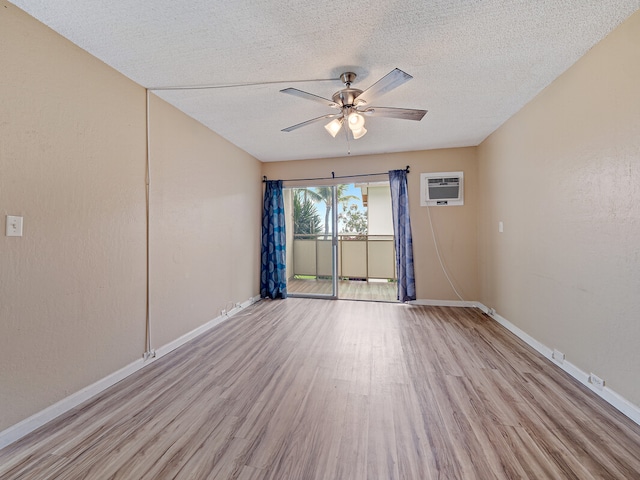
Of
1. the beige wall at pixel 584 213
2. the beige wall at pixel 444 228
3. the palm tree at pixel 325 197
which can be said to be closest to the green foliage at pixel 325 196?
the palm tree at pixel 325 197

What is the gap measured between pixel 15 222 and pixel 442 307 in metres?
4.45

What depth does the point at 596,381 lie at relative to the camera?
1786 mm

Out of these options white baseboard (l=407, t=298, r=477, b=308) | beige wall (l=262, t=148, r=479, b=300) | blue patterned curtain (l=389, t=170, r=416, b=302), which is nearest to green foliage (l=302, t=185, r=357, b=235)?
beige wall (l=262, t=148, r=479, b=300)

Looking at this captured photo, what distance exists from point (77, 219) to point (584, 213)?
358cm

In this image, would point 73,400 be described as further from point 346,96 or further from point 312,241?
point 312,241

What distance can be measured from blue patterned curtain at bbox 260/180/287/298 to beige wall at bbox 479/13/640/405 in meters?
3.21

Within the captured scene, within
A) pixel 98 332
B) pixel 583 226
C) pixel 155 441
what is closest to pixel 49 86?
pixel 98 332

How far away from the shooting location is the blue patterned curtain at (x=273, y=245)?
4418mm

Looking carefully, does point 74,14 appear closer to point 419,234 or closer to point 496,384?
point 496,384

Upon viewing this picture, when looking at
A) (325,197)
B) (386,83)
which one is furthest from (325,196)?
(386,83)

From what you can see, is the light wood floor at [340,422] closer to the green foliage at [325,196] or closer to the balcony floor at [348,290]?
the balcony floor at [348,290]

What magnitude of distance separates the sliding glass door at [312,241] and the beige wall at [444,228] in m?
1.06

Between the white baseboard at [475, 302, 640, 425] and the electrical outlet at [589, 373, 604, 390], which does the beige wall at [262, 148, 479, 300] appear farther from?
the electrical outlet at [589, 373, 604, 390]

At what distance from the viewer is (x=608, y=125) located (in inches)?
66.1
